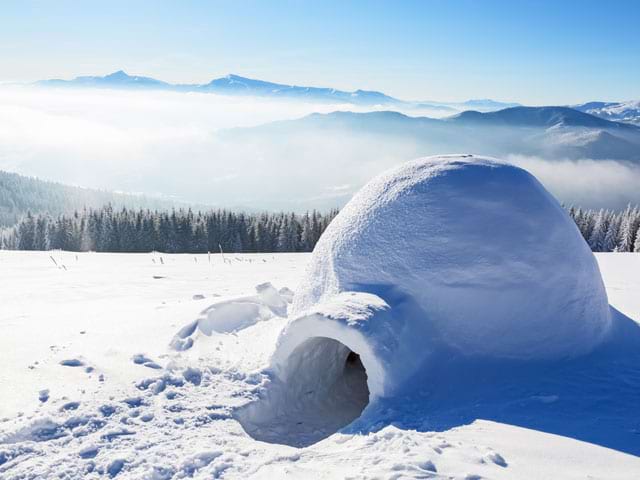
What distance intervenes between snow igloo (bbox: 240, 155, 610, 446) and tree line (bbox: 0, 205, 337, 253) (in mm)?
44084

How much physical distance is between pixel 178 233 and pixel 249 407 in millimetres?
47859

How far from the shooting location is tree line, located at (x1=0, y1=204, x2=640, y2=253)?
166ft

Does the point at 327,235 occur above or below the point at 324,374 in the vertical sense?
above

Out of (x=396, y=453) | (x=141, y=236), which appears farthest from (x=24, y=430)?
(x=141, y=236)

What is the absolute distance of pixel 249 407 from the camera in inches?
234

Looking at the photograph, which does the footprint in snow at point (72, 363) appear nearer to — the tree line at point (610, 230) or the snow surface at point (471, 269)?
the snow surface at point (471, 269)

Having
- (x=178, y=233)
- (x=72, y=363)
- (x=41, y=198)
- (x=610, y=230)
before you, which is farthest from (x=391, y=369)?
(x=41, y=198)

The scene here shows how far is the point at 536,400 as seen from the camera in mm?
5125

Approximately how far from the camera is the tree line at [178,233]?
5066cm

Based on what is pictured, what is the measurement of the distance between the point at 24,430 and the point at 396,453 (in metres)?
4.11

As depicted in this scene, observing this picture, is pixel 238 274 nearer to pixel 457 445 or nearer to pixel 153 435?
pixel 153 435

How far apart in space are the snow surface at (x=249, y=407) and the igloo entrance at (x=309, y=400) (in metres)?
0.18

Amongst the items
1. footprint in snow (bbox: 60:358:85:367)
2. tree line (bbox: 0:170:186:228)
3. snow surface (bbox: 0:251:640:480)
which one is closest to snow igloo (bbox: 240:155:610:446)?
snow surface (bbox: 0:251:640:480)

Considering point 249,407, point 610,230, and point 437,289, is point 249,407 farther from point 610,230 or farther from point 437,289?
point 610,230
